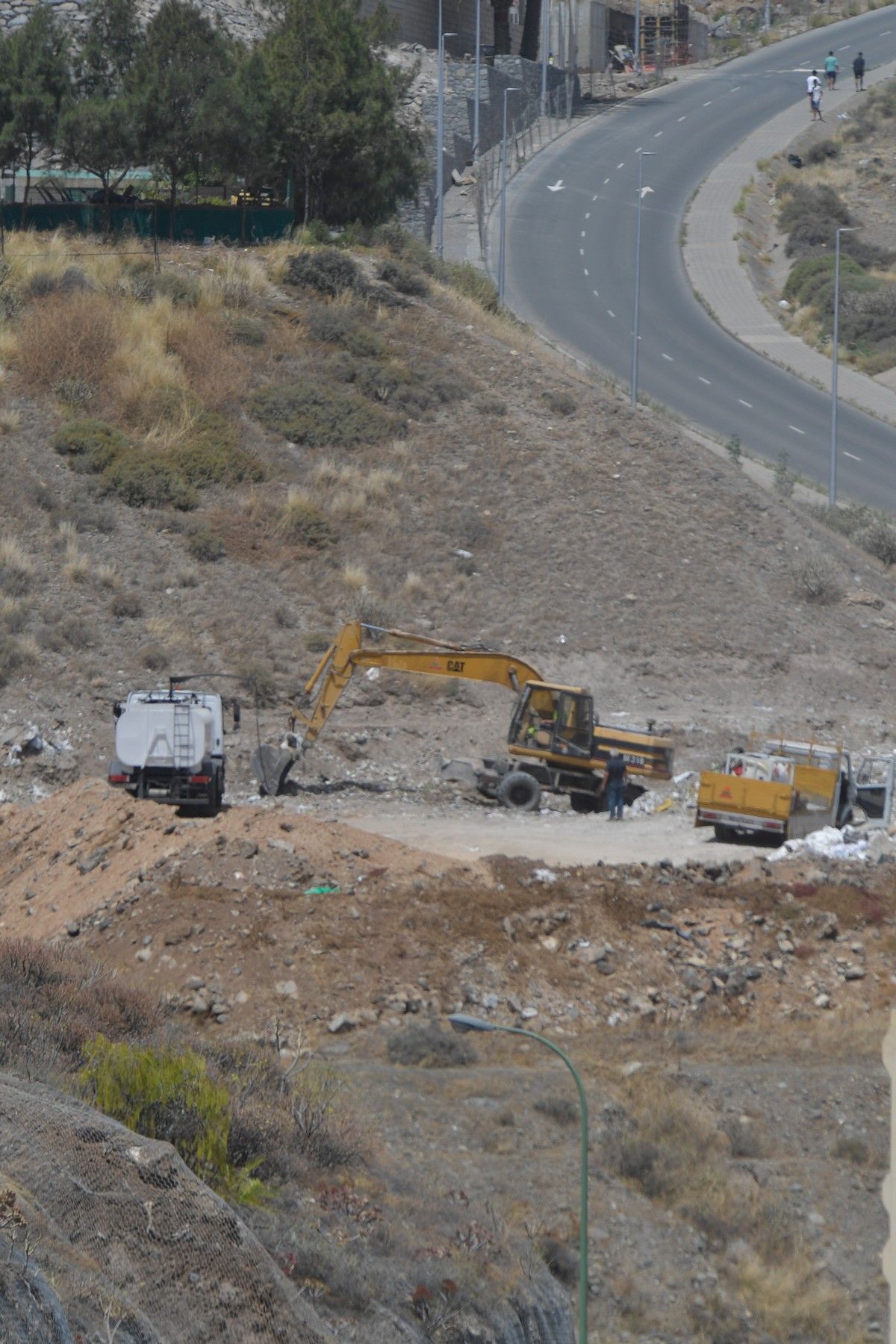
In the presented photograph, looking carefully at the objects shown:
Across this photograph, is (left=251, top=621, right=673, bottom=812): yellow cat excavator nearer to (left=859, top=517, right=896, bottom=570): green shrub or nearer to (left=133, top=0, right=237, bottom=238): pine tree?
(left=859, top=517, right=896, bottom=570): green shrub

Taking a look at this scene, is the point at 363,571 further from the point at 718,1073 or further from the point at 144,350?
the point at 718,1073

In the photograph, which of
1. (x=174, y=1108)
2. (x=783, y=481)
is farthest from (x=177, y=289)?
(x=174, y=1108)

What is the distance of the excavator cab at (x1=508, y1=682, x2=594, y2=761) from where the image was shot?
2488 centimetres

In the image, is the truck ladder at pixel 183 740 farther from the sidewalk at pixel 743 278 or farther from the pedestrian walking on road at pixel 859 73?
the pedestrian walking on road at pixel 859 73

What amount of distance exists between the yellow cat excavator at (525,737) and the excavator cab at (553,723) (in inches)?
0.4

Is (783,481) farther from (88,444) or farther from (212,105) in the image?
(212,105)

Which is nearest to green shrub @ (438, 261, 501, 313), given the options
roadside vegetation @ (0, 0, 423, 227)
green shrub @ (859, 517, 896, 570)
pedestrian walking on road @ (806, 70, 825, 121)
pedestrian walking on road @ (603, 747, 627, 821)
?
roadside vegetation @ (0, 0, 423, 227)

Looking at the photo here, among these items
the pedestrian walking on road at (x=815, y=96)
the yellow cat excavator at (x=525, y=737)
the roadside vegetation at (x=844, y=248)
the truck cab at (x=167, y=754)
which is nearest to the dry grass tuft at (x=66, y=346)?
the yellow cat excavator at (x=525, y=737)

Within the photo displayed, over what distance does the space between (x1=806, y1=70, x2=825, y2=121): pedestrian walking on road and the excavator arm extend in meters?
61.2

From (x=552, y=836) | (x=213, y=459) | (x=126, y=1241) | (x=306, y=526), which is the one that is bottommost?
(x=552, y=836)

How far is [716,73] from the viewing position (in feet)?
294

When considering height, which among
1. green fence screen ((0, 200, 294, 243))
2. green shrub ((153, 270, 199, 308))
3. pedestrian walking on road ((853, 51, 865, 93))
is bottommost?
green shrub ((153, 270, 199, 308))

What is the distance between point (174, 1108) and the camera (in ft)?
36.6

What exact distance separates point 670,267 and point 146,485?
1348 inches
